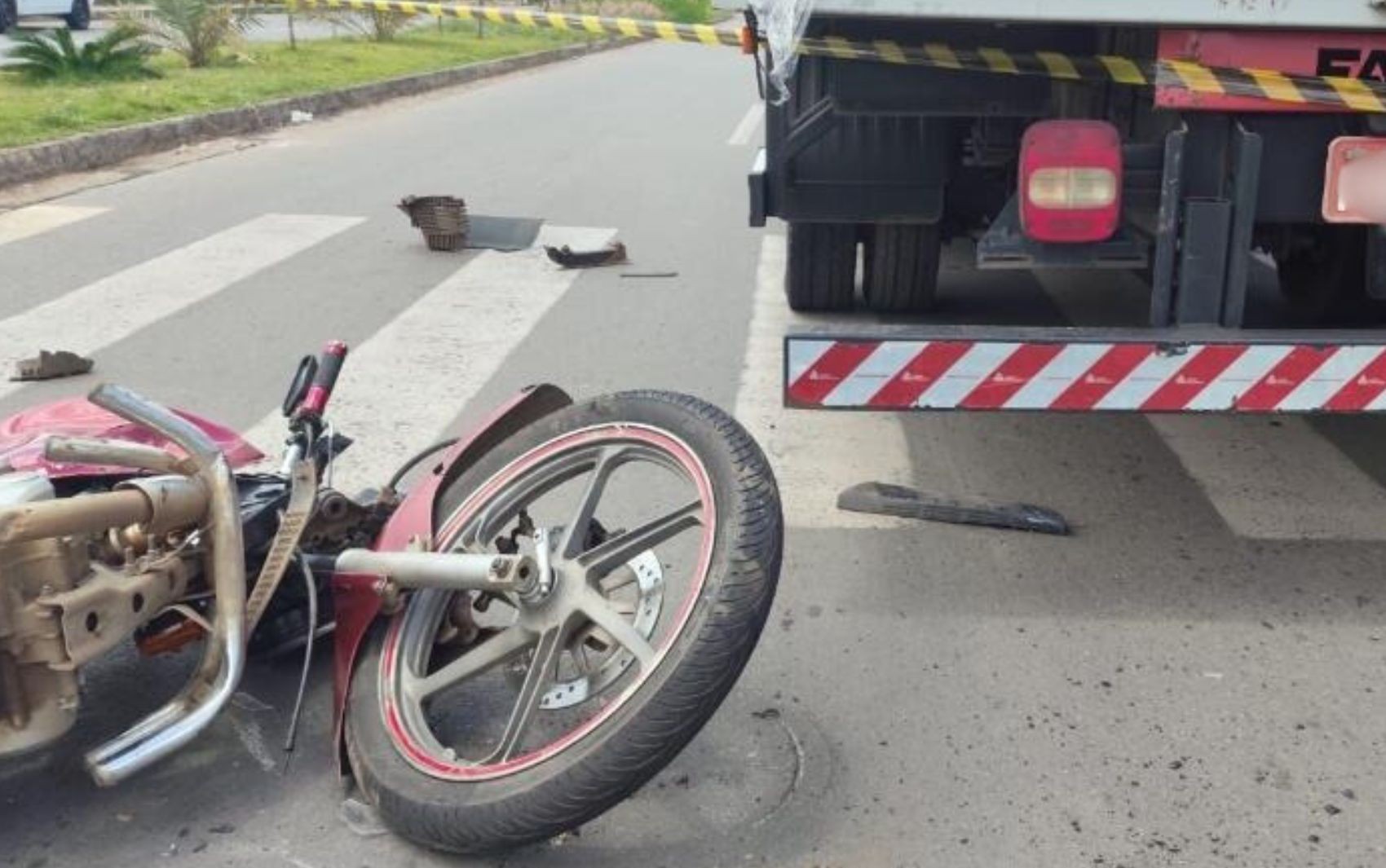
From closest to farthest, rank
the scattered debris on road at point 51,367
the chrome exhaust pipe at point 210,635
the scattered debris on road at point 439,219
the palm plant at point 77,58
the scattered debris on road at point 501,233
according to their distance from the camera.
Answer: the chrome exhaust pipe at point 210,635 → the scattered debris on road at point 51,367 → the scattered debris on road at point 439,219 → the scattered debris on road at point 501,233 → the palm plant at point 77,58

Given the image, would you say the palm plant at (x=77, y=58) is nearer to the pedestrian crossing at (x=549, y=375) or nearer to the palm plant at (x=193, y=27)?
the palm plant at (x=193, y=27)

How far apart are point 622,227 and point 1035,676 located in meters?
6.19

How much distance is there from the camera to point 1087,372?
3.52 metres

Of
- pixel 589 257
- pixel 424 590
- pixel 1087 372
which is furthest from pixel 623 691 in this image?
pixel 589 257

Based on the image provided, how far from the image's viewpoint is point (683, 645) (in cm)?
249

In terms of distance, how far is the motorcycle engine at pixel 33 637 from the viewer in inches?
96.8

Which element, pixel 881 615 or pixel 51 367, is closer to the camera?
pixel 881 615

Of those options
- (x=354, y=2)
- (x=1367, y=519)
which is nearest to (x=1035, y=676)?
(x=1367, y=519)

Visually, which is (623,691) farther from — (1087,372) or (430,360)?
(430,360)

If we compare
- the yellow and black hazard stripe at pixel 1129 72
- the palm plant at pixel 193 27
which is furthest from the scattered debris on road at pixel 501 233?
the palm plant at pixel 193 27

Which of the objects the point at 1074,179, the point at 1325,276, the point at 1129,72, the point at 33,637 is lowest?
the point at 33,637

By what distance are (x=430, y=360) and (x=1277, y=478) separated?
→ 3.20 meters

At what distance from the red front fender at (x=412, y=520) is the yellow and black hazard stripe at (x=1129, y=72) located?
1213 mm

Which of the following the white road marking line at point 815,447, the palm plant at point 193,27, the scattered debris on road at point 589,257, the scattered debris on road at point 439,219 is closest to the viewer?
the white road marking line at point 815,447
